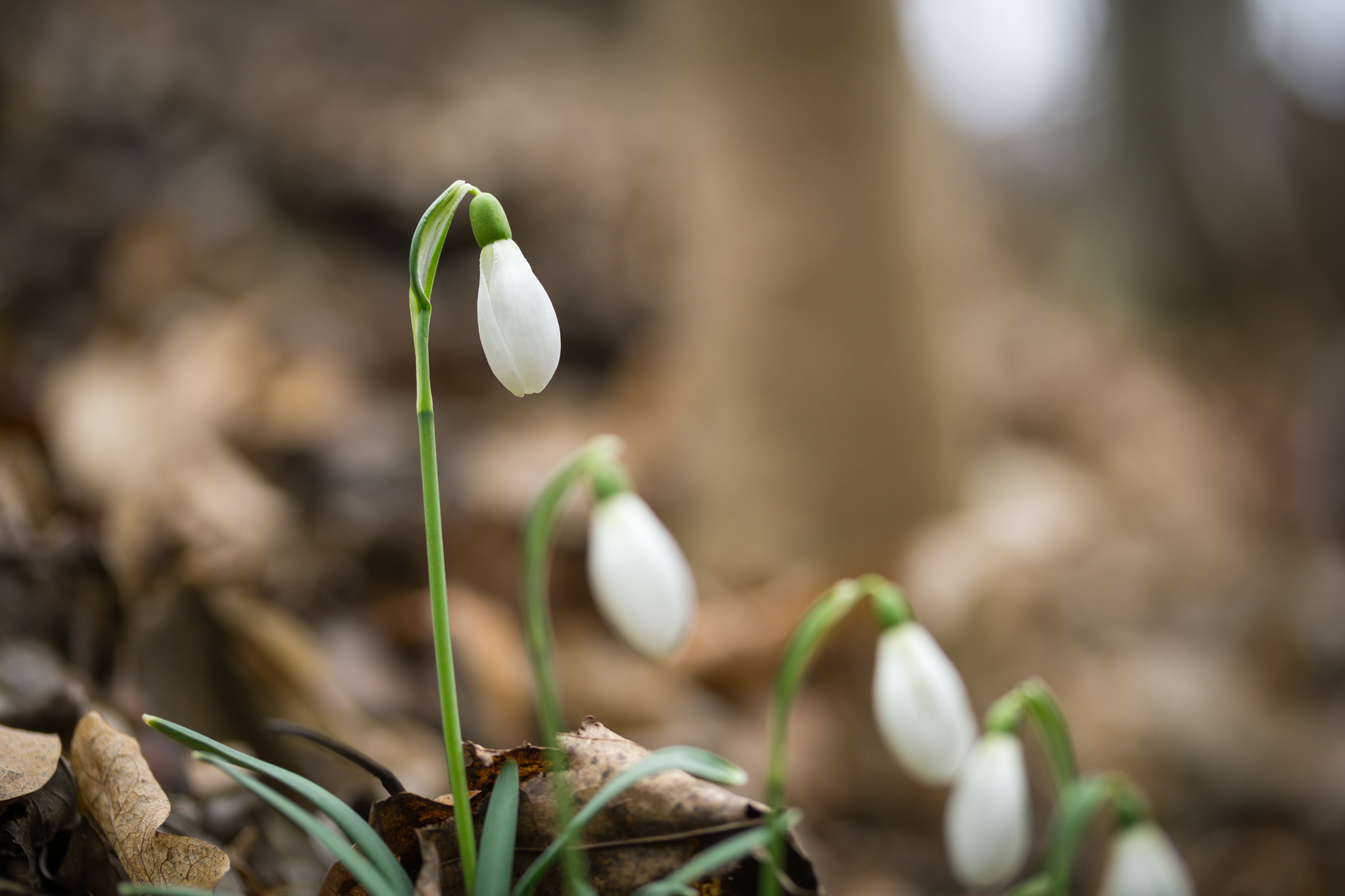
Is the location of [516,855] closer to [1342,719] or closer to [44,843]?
[44,843]

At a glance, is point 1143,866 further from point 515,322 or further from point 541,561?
point 515,322

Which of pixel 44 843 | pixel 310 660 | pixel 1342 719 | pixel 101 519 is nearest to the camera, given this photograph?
pixel 44 843

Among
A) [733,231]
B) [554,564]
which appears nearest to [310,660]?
[554,564]

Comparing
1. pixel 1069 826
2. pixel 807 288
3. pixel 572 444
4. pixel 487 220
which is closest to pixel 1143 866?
pixel 1069 826

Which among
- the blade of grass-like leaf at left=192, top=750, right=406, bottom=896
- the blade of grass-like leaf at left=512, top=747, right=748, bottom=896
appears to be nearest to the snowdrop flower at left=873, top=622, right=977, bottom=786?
the blade of grass-like leaf at left=512, top=747, right=748, bottom=896

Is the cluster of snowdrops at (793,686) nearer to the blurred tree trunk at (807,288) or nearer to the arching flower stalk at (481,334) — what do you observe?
the arching flower stalk at (481,334)

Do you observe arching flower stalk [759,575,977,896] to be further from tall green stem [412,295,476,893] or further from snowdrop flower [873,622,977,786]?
tall green stem [412,295,476,893]
